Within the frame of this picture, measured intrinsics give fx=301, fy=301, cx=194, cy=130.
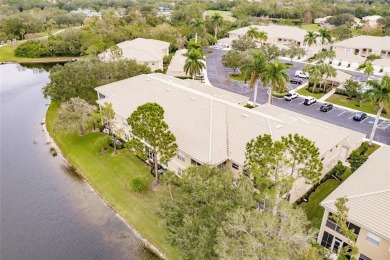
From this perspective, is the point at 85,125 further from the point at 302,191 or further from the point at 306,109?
the point at 306,109

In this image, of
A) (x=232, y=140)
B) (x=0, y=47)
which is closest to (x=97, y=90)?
(x=232, y=140)

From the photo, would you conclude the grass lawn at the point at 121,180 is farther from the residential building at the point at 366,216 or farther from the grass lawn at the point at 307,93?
the grass lawn at the point at 307,93

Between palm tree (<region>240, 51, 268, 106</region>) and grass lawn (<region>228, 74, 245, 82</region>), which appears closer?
palm tree (<region>240, 51, 268, 106</region>)

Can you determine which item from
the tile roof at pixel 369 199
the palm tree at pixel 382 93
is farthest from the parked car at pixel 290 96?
the tile roof at pixel 369 199

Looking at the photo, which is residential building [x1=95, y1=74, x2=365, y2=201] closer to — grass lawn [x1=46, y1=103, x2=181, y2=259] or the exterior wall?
grass lawn [x1=46, y1=103, x2=181, y2=259]

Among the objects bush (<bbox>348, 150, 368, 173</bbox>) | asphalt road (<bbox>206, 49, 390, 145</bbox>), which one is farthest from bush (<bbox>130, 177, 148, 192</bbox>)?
asphalt road (<bbox>206, 49, 390, 145</bbox>)

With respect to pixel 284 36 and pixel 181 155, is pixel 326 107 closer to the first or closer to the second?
pixel 181 155
